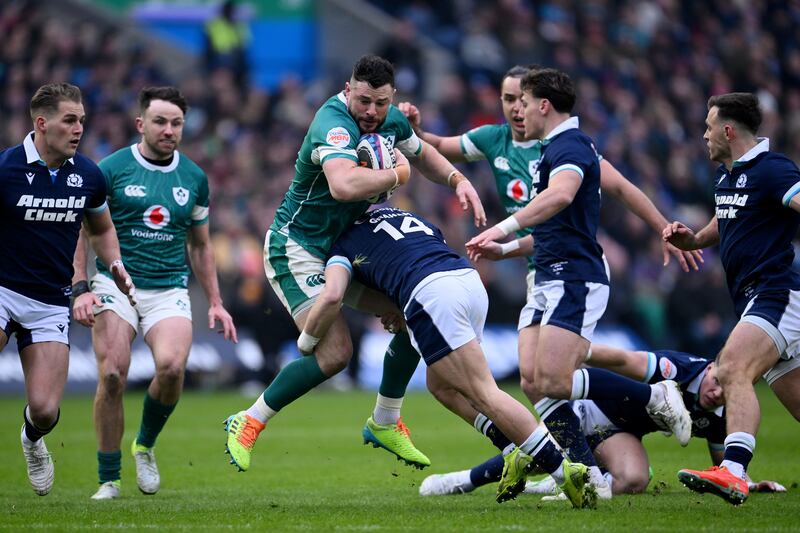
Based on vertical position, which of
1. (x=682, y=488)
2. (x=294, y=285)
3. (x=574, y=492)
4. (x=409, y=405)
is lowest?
(x=409, y=405)

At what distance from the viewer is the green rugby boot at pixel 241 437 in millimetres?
7721

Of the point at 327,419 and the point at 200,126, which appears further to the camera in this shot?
the point at 200,126

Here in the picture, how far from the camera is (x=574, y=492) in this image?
7105 millimetres

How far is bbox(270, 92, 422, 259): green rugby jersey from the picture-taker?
7.69 meters

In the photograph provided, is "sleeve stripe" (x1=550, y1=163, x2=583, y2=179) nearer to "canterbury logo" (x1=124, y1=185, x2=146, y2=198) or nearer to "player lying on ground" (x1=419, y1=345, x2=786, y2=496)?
"player lying on ground" (x1=419, y1=345, x2=786, y2=496)

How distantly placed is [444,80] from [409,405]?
10.2m

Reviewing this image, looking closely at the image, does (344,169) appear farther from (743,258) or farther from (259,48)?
(259,48)

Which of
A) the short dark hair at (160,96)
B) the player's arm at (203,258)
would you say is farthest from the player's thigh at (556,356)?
the short dark hair at (160,96)

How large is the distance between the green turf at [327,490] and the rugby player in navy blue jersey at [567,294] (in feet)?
2.04

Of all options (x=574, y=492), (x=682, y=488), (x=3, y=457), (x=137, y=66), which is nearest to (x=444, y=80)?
(x=137, y=66)

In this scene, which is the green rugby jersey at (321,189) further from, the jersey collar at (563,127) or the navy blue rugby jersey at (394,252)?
the jersey collar at (563,127)

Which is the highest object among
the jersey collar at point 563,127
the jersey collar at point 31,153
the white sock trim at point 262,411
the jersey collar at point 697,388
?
the jersey collar at point 563,127

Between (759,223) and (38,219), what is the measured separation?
4.86 m

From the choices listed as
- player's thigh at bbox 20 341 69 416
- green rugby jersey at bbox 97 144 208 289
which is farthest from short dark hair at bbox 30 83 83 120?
player's thigh at bbox 20 341 69 416
